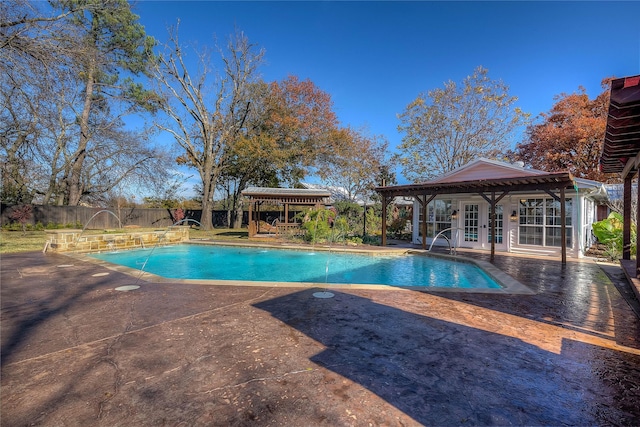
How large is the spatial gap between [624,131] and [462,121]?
17248 millimetres

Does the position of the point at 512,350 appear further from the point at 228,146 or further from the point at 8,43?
the point at 228,146

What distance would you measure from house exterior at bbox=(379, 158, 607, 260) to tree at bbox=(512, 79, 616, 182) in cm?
897

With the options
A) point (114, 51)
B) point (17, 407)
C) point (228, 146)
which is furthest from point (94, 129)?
point (17, 407)

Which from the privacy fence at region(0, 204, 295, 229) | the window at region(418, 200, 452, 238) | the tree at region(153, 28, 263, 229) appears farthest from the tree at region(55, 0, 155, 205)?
the window at region(418, 200, 452, 238)

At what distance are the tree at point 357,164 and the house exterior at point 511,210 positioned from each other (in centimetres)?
1105

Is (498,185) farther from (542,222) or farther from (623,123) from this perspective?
(623,123)

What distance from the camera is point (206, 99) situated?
22.6 meters

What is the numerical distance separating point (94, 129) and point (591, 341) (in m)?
23.8

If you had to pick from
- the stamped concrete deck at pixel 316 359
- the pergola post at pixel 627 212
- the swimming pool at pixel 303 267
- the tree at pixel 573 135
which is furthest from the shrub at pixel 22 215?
the tree at pixel 573 135

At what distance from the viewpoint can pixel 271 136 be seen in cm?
2317

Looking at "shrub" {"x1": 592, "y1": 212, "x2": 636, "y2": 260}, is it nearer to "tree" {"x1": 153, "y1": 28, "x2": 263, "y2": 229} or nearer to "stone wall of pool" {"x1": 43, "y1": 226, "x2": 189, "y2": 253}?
"stone wall of pool" {"x1": 43, "y1": 226, "x2": 189, "y2": 253}

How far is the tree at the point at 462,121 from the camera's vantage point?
62.6 feet

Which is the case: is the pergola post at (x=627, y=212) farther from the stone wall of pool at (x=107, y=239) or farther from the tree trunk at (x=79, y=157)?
the tree trunk at (x=79, y=157)

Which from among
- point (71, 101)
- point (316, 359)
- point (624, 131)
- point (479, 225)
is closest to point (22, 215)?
point (71, 101)
